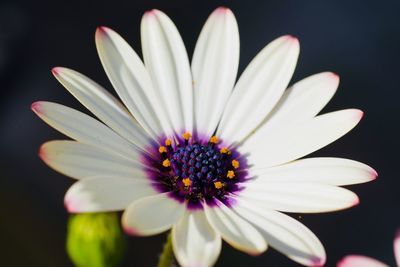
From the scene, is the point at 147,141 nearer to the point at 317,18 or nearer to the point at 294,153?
the point at 294,153

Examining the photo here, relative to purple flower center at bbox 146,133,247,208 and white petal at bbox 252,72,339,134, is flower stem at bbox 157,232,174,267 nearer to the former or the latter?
purple flower center at bbox 146,133,247,208

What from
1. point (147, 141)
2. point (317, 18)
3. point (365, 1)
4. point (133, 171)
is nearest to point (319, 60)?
point (317, 18)

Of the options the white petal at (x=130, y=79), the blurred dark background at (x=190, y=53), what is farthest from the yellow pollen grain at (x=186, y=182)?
the blurred dark background at (x=190, y=53)

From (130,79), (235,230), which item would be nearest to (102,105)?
(130,79)

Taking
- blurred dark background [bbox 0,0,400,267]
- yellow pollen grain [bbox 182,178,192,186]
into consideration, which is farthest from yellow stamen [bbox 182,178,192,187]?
blurred dark background [bbox 0,0,400,267]

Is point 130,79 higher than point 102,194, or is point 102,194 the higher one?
point 130,79

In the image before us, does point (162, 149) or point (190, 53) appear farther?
point (190, 53)

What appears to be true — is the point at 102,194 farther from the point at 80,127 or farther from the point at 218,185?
the point at 218,185
